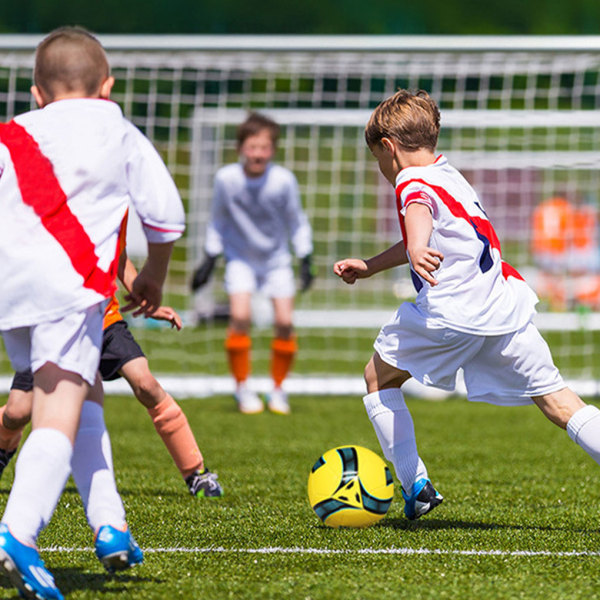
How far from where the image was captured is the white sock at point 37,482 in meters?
2.38

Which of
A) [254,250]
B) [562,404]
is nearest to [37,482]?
[562,404]

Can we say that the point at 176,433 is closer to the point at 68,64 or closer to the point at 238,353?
the point at 68,64

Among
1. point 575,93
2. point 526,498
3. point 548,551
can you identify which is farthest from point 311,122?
point 548,551

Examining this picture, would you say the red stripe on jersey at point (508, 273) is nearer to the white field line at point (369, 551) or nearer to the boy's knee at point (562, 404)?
the boy's knee at point (562, 404)

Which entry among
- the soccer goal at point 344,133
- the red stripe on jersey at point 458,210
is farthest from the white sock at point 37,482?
the soccer goal at point 344,133

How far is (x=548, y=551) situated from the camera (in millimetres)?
3158

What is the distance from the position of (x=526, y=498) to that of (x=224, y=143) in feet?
26.2

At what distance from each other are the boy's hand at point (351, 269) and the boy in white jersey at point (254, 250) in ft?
12.4

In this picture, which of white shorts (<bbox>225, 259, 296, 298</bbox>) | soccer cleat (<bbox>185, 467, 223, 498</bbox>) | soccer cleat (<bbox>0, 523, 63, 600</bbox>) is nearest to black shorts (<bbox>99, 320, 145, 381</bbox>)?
soccer cleat (<bbox>185, 467, 223, 498</bbox>)

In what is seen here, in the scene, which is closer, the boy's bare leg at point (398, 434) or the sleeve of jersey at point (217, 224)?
the boy's bare leg at point (398, 434)

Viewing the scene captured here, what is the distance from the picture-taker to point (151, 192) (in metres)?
2.67

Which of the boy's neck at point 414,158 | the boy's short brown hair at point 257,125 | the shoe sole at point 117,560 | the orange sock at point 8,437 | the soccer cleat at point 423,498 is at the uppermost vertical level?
Result: the boy's short brown hair at point 257,125

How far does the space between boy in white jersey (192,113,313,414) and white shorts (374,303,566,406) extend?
3.89 metres

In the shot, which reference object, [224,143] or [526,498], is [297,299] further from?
[526,498]
